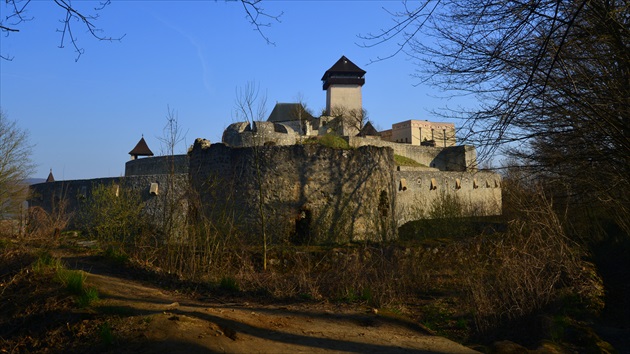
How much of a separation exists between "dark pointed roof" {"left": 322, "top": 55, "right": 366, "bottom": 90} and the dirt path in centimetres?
5158

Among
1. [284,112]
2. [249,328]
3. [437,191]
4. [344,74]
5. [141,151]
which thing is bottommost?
[249,328]

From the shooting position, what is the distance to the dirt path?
437cm

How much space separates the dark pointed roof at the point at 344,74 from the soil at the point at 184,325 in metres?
51.5

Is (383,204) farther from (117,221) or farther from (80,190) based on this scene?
(80,190)

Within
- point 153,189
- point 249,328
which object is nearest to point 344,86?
point 153,189

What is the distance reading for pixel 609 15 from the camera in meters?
5.17

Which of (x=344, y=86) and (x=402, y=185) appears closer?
(x=402, y=185)

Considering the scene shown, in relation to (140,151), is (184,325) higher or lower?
lower

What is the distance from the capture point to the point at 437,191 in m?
22.3

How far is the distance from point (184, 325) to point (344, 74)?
5470 centimetres


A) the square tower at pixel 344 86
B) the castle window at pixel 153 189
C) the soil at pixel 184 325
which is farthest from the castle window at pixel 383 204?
the square tower at pixel 344 86

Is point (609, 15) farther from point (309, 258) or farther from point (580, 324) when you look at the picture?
point (309, 258)

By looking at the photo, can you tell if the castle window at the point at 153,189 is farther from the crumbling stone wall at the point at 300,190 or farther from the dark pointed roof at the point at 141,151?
the dark pointed roof at the point at 141,151

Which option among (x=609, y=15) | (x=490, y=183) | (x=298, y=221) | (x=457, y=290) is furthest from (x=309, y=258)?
(x=490, y=183)
